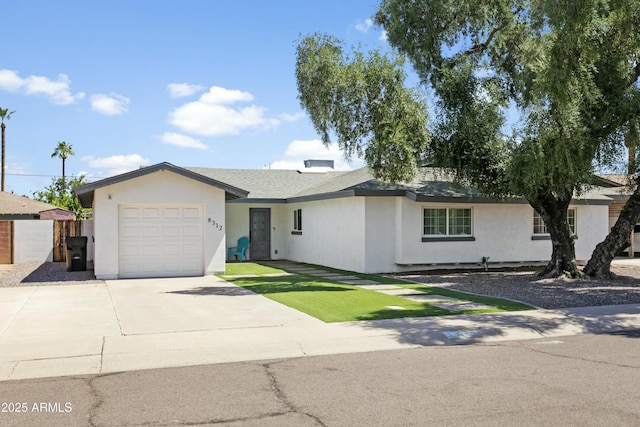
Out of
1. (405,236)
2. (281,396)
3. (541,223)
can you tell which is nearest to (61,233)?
(405,236)

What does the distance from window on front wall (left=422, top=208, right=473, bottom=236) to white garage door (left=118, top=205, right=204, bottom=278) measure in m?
7.50

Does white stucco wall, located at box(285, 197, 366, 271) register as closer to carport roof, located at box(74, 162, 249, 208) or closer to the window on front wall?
the window on front wall

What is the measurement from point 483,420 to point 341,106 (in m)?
11.1

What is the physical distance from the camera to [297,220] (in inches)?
999

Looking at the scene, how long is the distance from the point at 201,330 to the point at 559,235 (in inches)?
477

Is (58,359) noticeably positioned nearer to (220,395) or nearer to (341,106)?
(220,395)

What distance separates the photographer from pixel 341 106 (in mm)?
15469

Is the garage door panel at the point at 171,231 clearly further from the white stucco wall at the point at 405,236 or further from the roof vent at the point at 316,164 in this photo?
the roof vent at the point at 316,164

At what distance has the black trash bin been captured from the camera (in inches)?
789

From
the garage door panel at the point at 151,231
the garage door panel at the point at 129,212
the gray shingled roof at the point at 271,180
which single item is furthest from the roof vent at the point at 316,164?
→ the garage door panel at the point at 129,212

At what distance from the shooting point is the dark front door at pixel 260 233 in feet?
84.8

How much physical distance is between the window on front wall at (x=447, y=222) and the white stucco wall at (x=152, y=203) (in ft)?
22.4

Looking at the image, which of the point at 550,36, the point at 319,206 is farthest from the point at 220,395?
the point at 319,206

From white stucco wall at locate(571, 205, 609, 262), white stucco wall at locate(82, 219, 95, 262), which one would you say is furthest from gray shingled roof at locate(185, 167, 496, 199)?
white stucco wall at locate(82, 219, 95, 262)
